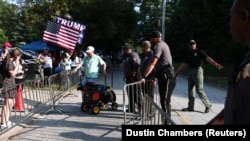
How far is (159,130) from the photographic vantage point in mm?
2566

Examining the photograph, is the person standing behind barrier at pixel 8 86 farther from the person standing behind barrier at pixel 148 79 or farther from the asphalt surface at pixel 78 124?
the person standing behind barrier at pixel 148 79

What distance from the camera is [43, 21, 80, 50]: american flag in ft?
48.5

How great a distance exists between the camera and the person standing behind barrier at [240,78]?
2023 millimetres

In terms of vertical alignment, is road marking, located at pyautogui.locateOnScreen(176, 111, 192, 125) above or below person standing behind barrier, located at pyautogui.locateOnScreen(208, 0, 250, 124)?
below

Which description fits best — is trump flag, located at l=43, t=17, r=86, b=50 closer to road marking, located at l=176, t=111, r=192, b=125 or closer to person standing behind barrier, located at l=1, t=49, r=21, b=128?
person standing behind barrier, located at l=1, t=49, r=21, b=128

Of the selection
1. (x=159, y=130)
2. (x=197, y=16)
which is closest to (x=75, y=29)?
(x=159, y=130)

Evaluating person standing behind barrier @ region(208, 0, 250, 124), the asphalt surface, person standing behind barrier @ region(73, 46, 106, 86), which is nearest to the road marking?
the asphalt surface

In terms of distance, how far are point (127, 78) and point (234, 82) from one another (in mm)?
8104

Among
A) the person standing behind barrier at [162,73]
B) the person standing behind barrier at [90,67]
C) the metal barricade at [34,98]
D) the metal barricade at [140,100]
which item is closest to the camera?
the metal barricade at [140,100]
